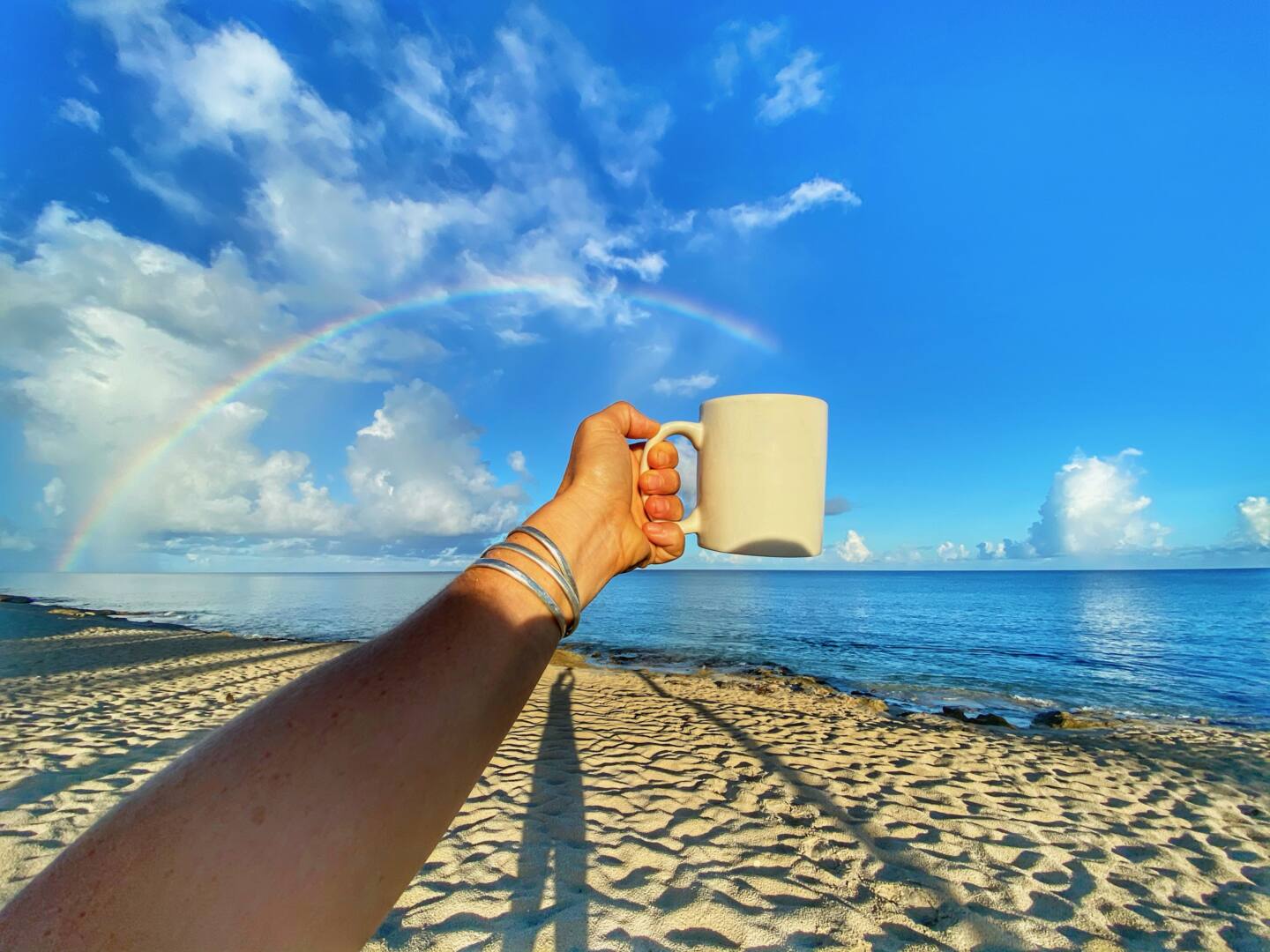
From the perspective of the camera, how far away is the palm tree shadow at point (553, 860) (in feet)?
9.11

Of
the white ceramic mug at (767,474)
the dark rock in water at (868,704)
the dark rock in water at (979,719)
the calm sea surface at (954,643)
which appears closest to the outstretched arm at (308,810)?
the white ceramic mug at (767,474)

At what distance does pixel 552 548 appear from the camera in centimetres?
109

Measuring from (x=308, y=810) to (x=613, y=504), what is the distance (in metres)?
0.90

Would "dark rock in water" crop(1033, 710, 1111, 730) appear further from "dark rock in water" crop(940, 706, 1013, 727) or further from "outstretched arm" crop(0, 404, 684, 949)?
"outstretched arm" crop(0, 404, 684, 949)

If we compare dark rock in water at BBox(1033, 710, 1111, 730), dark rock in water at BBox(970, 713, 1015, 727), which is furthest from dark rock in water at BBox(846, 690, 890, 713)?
dark rock in water at BBox(1033, 710, 1111, 730)

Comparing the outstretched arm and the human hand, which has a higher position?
the human hand

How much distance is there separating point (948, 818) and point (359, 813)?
4.92 metres

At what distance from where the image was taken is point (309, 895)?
1.93 ft

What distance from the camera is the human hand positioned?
1.23 meters

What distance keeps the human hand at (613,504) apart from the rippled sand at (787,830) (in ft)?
7.48

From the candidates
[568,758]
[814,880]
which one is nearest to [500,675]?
[814,880]

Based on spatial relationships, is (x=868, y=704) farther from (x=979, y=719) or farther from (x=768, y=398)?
(x=768, y=398)

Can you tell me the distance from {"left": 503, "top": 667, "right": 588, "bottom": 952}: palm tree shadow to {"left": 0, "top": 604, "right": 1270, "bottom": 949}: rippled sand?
0.01 metres

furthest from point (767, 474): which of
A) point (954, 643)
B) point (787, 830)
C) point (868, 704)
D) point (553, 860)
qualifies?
point (954, 643)
